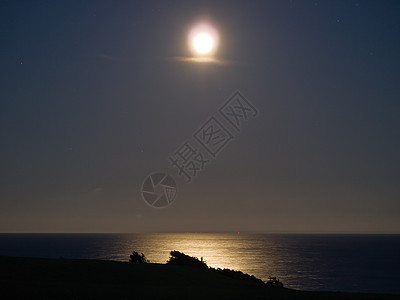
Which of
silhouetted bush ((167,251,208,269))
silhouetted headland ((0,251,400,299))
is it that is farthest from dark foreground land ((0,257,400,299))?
silhouetted bush ((167,251,208,269))

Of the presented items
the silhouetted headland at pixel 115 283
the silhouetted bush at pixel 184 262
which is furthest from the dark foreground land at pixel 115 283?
the silhouetted bush at pixel 184 262

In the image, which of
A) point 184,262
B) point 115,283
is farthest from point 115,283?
point 184,262

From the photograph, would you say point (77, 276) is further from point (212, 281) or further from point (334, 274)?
point (334, 274)

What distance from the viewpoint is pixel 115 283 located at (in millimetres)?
24219

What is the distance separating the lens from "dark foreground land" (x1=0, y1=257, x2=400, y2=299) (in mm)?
20172

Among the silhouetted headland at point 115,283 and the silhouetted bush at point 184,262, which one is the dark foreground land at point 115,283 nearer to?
the silhouetted headland at point 115,283

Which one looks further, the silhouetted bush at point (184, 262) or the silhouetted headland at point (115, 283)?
the silhouetted bush at point (184, 262)

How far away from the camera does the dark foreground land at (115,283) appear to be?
20.2 m

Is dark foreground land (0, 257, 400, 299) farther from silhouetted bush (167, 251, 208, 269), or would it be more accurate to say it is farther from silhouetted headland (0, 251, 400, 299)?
silhouetted bush (167, 251, 208, 269)

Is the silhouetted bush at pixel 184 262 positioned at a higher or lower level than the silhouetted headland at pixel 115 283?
higher

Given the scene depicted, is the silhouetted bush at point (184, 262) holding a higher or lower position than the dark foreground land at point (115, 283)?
higher

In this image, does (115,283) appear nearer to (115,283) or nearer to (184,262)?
(115,283)

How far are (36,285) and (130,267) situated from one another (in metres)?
9.61

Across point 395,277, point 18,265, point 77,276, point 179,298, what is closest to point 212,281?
point 179,298
